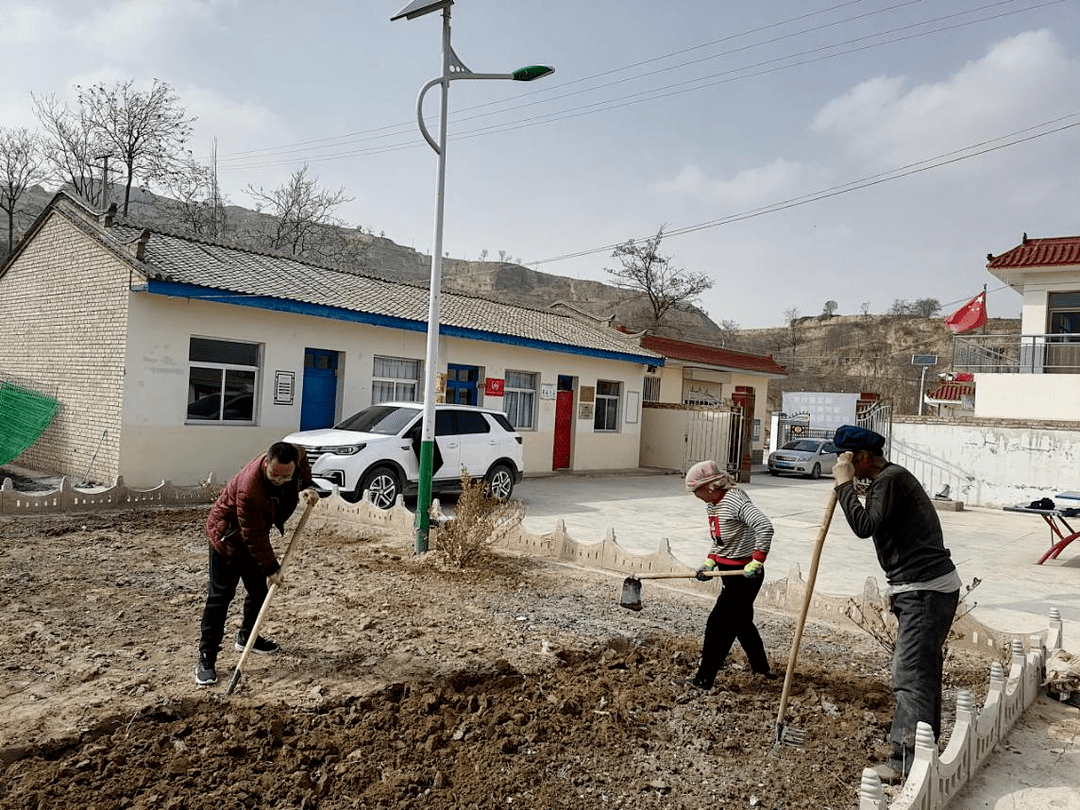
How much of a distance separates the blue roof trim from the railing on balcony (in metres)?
8.77

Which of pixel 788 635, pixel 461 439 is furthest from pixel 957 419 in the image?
pixel 788 635

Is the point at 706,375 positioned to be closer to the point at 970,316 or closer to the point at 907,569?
the point at 970,316

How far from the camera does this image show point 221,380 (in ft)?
43.6

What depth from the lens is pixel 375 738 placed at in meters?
3.80

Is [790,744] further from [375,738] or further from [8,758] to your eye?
[8,758]

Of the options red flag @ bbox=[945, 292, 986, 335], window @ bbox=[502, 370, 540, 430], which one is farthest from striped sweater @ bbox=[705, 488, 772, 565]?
red flag @ bbox=[945, 292, 986, 335]

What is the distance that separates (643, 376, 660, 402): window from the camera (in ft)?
77.7

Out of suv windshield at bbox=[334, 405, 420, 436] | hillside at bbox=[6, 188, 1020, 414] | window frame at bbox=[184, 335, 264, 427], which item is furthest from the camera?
hillside at bbox=[6, 188, 1020, 414]

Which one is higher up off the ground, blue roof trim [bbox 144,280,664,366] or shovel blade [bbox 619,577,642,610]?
blue roof trim [bbox 144,280,664,366]

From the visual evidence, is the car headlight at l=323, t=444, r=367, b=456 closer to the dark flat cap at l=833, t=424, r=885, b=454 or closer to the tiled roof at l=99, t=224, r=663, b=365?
the tiled roof at l=99, t=224, r=663, b=365

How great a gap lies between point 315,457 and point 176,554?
10.4 ft

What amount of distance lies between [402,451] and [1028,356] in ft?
52.6

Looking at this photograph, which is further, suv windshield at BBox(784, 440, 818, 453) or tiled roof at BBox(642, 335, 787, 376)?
suv windshield at BBox(784, 440, 818, 453)

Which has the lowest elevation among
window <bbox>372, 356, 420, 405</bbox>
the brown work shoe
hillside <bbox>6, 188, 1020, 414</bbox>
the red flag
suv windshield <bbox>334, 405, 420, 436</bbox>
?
the brown work shoe
